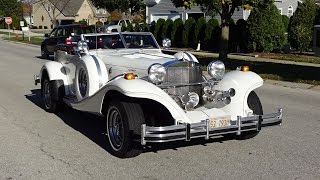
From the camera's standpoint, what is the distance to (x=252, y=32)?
23.3 metres

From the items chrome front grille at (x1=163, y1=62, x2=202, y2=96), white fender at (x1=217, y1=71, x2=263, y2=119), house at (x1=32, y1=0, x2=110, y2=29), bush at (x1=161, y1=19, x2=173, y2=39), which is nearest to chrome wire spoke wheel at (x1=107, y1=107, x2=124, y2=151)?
chrome front grille at (x1=163, y1=62, x2=202, y2=96)

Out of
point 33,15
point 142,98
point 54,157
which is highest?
point 33,15

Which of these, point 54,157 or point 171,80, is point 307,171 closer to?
point 171,80

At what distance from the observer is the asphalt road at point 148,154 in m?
5.32

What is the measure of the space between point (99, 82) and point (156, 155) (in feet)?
5.13

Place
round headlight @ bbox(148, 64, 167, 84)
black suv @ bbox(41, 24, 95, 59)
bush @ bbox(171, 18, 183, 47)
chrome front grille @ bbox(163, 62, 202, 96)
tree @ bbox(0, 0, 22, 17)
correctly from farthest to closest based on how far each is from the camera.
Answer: tree @ bbox(0, 0, 22, 17) → bush @ bbox(171, 18, 183, 47) → black suv @ bbox(41, 24, 95, 59) → chrome front grille @ bbox(163, 62, 202, 96) → round headlight @ bbox(148, 64, 167, 84)

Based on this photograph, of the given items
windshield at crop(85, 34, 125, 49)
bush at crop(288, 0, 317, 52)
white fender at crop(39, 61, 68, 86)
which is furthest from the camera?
bush at crop(288, 0, 317, 52)

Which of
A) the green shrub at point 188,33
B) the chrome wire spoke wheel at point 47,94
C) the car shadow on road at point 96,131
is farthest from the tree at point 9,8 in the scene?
the car shadow on road at point 96,131

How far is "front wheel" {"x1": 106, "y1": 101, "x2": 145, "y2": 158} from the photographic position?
5.59 metres

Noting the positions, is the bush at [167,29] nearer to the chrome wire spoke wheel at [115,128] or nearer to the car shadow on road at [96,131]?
the car shadow on road at [96,131]

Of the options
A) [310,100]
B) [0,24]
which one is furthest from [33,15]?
[310,100]

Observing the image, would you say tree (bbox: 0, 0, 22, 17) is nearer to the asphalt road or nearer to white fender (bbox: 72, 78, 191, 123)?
the asphalt road

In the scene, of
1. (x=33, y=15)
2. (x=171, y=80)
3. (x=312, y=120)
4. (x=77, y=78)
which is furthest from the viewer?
(x=33, y=15)

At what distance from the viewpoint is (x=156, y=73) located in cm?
584
